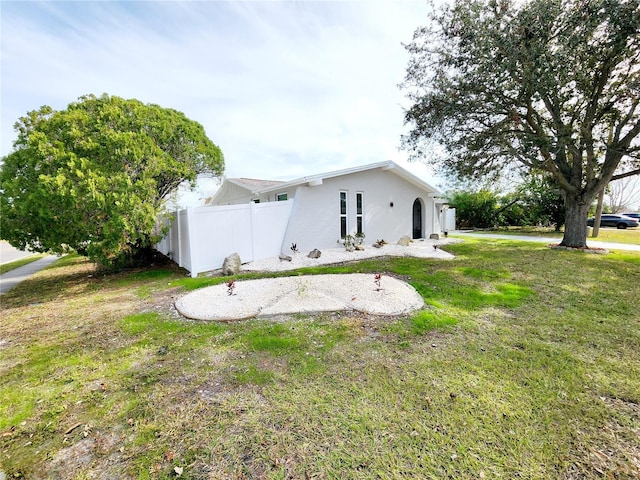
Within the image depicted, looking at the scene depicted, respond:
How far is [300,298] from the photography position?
225 inches

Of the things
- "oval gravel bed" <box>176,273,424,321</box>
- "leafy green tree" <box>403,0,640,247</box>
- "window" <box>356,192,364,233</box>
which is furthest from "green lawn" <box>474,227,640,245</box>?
"oval gravel bed" <box>176,273,424,321</box>

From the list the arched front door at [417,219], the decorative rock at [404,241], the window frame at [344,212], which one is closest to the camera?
the window frame at [344,212]

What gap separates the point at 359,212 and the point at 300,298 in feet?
26.5

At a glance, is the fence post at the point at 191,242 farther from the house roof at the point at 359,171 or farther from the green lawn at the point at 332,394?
the house roof at the point at 359,171

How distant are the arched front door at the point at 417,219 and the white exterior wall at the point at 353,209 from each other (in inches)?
15.9

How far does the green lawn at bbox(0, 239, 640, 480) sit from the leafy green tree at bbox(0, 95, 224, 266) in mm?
2658

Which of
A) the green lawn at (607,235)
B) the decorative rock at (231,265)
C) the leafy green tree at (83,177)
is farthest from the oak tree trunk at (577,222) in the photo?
the leafy green tree at (83,177)

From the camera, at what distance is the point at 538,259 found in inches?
378

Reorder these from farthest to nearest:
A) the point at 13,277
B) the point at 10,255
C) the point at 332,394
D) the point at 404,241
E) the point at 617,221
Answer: the point at 617,221
the point at 10,255
the point at 404,241
the point at 13,277
the point at 332,394

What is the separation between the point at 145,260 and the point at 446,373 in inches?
473

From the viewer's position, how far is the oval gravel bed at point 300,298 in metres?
5.11

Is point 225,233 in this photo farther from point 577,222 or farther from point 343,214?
point 577,222

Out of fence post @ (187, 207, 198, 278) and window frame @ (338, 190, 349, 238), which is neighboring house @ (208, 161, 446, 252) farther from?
fence post @ (187, 207, 198, 278)

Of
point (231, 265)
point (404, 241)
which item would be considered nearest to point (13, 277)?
point (231, 265)
